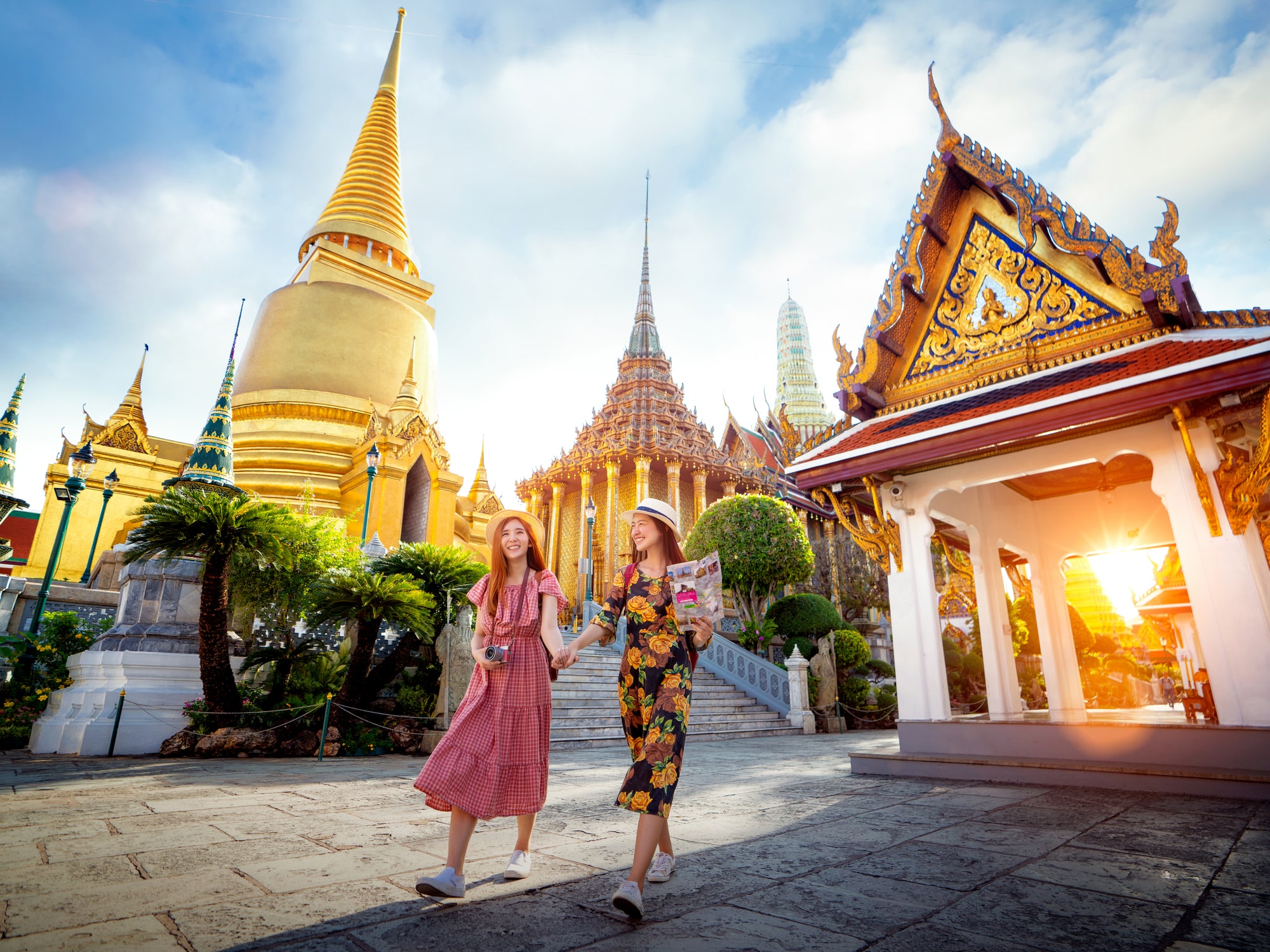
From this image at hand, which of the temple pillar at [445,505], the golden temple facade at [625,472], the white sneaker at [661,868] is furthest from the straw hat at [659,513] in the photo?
the golden temple facade at [625,472]

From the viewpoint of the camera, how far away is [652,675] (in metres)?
2.64

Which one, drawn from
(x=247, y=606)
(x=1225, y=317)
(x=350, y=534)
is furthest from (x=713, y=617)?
(x=350, y=534)

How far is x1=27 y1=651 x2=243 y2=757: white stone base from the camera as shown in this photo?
7.28 meters

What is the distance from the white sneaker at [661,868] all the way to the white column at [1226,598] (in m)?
4.29

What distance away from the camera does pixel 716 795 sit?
15.7 feet

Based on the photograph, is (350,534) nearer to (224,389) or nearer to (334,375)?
(334,375)

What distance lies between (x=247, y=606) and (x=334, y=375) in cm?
1301

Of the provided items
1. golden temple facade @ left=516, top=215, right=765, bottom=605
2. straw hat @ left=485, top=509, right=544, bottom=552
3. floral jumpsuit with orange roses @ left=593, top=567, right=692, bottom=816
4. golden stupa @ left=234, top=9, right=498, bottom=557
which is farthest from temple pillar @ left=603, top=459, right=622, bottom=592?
floral jumpsuit with orange roses @ left=593, top=567, right=692, bottom=816

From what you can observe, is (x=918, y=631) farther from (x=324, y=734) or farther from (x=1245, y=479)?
(x=324, y=734)

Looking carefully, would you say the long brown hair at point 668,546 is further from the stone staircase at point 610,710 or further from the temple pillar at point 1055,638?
the temple pillar at point 1055,638

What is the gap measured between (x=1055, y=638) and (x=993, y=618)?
1.13 meters

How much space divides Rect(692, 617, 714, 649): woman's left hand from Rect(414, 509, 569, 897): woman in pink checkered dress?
1.74 feet

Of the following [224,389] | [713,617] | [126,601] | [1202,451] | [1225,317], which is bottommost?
[713,617]

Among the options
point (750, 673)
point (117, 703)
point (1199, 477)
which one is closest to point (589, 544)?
point (750, 673)
